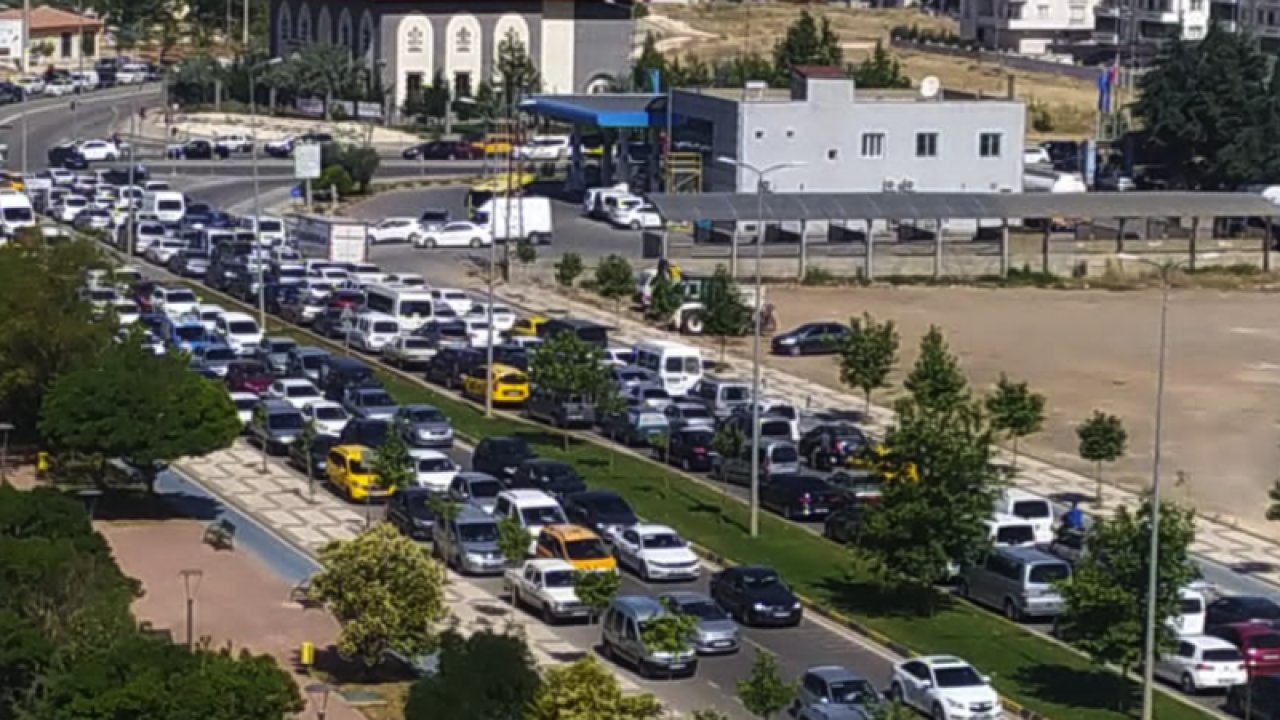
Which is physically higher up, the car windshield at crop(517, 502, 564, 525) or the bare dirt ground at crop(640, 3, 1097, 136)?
the bare dirt ground at crop(640, 3, 1097, 136)

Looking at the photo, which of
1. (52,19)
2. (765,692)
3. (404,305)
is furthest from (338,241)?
(52,19)

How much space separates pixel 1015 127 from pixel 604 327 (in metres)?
28.1

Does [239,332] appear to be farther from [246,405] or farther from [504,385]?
[246,405]

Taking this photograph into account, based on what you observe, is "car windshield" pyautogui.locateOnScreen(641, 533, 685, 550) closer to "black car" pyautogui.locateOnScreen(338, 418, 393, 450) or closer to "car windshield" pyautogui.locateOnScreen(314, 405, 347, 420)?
"black car" pyautogui.locateOnScreen(338, 418, 393, 450)

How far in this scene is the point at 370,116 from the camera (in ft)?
389

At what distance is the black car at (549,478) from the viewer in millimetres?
45812

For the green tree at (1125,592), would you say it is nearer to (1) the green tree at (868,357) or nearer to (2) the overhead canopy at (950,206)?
(1) the green tree at (868,357)

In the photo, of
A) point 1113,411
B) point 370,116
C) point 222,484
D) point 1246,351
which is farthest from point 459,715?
point 370,116

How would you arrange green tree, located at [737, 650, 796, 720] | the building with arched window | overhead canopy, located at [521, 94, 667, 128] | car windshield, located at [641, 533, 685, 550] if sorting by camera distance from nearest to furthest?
1. green tree, located at [737, 650, 796, 720]
2. car windshield, located at [641, 533, 685, 550]
3. overhead canopy, located at [521, 94, 667, 128]
4. the building with arched window

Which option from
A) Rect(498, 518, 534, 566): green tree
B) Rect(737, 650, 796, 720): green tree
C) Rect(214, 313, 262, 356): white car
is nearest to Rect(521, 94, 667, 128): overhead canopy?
Rect(214, 313, 262, 356): white car

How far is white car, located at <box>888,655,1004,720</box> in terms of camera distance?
111 feet

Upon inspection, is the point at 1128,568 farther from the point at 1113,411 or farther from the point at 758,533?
the point at 1113,411

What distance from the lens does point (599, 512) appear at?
4381 cm

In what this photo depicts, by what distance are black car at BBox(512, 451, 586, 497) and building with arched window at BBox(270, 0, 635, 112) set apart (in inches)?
2870
